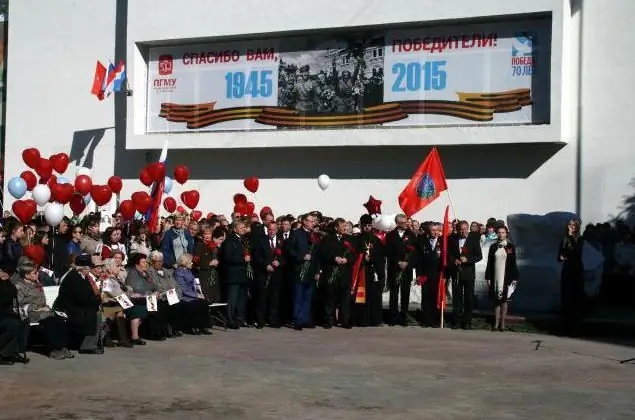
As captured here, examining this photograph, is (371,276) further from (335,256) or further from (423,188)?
(423,188)

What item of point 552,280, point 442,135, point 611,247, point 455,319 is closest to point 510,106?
point 442,135

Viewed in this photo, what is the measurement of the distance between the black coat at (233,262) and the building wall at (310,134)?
8.87 metres

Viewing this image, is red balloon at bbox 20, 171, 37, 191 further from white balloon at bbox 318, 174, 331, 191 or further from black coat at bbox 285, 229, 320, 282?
black coat at bbox 285, 229, 320, 282

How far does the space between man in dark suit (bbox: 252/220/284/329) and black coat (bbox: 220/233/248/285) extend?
1.15 feet

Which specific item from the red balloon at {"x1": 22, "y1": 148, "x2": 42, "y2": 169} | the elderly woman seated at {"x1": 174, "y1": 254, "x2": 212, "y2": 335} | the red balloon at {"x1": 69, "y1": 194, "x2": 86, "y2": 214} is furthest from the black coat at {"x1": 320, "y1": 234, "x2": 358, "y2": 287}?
the red balloon at {"x1": 22, "y1": 148, "x2": 42, "y2": 169}

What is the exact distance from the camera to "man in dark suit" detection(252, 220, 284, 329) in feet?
60.6

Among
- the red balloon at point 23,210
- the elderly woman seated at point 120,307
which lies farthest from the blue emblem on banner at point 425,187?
the red balloon at point 23,210

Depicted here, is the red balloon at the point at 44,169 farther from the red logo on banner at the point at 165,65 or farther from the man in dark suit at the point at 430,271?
the man in dark suit at the point at 430,271

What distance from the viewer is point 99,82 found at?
28703 mm

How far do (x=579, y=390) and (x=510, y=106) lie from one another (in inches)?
552

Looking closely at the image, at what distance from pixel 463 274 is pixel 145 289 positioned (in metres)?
5.94

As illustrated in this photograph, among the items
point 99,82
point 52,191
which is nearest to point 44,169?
point 52,191

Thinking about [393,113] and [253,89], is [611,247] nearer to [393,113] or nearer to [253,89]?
[393,113]

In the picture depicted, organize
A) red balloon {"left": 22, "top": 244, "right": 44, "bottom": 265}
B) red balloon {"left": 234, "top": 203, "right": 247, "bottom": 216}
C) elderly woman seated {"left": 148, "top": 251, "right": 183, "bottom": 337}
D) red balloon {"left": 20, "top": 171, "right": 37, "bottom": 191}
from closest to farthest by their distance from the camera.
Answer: red balloon {"left": 22, "top": 244, "right": 44, "bottom": 265}, elderly woman seated {"left": 148, "top": 251, "right": 183, "bottom": 337}, red balloon {"left": 234, "top": 203, "right": 247, "bottom": 216}, red balloon {"left": 20, "top": 171, "right": 37, "bottom": 191}
